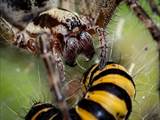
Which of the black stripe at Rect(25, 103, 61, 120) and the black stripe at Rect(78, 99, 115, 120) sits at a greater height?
the black stripe at Rect(78, 99, 115, 120)

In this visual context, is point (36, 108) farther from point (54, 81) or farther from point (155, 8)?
point (155, 8)

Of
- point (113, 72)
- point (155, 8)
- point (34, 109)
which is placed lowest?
point (34, 109)

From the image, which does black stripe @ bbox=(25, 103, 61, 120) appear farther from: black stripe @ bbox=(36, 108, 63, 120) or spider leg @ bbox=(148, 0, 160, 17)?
spider leg @ bbox=(148, 0, 160, 17)

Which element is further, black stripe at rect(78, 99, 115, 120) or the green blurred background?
the green blurred background

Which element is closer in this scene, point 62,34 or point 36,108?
point 36,108

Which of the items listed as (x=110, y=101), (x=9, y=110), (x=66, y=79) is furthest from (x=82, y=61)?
(x=110, y=101)

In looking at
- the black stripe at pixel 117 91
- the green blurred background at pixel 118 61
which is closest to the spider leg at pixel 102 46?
the green blurred background at pixel 118 61

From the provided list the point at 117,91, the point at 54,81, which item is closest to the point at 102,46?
the point at 117,91

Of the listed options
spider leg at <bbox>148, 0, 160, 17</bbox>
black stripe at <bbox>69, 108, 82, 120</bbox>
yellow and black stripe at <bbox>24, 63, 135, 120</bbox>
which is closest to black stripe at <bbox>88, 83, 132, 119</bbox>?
yellow and black stripe at <bbox>24, 63, 135, 120</bbox>

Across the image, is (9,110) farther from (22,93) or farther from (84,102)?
(84,102)
